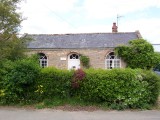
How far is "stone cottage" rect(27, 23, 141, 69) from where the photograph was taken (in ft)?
104

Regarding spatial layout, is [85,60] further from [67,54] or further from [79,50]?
[67,54]

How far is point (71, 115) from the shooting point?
1270cm

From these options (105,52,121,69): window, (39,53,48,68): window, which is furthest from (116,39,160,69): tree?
(39,53,48,68): window

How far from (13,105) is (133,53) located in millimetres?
18351

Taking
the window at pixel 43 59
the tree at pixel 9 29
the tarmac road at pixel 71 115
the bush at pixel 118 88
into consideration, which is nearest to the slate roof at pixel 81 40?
the window at pixel 43 59

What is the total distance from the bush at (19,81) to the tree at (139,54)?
1692cm

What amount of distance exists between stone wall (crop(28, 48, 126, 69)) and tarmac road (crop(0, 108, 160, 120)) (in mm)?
17928

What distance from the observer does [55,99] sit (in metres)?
15.1

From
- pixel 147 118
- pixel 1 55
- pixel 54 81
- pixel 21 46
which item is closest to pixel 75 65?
pixel 21 46

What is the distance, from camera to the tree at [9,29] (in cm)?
1862

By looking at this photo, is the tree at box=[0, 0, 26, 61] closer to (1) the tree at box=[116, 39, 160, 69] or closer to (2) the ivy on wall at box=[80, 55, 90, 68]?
(2) the ivy on wall at box=[80, 55, 90, 68]

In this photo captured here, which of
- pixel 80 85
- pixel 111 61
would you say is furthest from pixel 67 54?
pixel 80 85

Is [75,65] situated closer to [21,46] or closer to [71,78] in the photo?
[21,46]

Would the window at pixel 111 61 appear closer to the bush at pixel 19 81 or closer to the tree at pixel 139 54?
the tree at pixel 139 54
